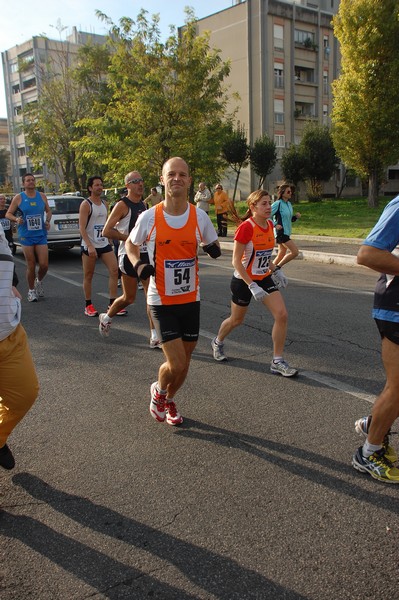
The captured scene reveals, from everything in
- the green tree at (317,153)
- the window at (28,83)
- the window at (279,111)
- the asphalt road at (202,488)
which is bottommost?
the asphalt road at (202,488)

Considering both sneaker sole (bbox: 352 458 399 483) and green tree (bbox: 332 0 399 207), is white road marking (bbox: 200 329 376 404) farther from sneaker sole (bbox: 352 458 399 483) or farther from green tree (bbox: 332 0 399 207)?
green tree (bbox: 332 0 399 207)

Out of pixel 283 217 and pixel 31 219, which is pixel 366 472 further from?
pixel 283 217

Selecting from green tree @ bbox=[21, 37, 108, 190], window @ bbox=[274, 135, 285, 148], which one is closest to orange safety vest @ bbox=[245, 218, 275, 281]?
green tree @ bbox=[21, 37, 108, 190]

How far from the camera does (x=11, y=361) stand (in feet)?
10.0

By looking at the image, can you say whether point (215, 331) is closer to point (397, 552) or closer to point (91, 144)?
point (397, 552)

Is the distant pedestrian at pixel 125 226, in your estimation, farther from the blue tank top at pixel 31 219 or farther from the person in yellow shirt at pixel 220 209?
the person in yellow shirt at pixel 220 209

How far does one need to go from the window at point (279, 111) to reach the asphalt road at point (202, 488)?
147 ft

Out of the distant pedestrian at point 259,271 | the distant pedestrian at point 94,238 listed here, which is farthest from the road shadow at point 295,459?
the distant pedestrian at point 94,238

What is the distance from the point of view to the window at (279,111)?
154ft

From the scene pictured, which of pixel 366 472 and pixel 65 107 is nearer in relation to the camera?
pixel 366 472

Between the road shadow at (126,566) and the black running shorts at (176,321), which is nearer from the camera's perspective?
the road shadow at (126,566)

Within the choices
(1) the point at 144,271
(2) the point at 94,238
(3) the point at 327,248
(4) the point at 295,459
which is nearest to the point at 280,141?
(3) the point at 327,248

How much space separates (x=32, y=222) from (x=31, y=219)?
0.18ft

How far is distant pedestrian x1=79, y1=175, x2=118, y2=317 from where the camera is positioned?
7598 millimetres
